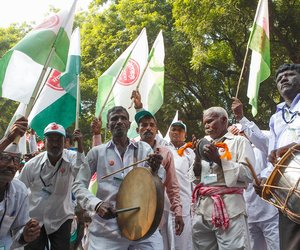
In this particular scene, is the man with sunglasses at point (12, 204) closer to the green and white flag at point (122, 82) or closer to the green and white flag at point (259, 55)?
the green and white flag at point (259, 55)

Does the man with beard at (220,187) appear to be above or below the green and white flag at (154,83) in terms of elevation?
below

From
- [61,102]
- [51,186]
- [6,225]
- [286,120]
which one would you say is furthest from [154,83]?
[6,225]

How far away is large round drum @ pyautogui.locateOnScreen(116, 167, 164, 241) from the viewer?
13.4 feet

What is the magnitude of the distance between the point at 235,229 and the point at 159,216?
39.5 inches

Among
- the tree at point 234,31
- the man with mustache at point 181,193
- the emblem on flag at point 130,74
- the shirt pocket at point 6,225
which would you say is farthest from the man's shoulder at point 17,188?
the tree at point 234,31

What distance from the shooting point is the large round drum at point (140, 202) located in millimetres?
4086

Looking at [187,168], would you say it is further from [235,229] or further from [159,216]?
[159,216]

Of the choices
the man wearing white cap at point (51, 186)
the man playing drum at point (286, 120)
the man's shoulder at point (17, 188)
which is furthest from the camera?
the man wearing white cap at point (51, 186)

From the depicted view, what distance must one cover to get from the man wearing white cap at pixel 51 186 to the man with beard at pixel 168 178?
951 millimetres

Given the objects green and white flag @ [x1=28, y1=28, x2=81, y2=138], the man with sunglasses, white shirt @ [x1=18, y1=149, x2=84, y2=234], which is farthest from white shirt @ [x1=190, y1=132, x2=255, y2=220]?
green and white flag @ [x1=28, y1=28, x2=81, y2=138]

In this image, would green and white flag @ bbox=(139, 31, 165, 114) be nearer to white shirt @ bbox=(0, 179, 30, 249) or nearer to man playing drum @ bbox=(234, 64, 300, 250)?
man playing drum @ bbox=(234, 64, 300, 250)

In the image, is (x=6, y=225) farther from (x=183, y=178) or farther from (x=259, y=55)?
(x=259, y=55)

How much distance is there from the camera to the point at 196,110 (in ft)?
70.1

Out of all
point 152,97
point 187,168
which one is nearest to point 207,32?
point 152,97
